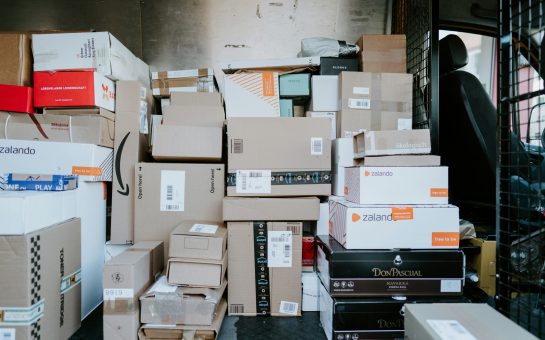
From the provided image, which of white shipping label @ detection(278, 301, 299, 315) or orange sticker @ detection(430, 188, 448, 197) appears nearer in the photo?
orange sticker @ detection(430, 188, 448, 197)

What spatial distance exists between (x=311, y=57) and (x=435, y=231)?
1147mm

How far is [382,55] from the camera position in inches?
73.2

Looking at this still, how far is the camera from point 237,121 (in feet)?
5.05

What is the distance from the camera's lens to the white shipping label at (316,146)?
154 cm

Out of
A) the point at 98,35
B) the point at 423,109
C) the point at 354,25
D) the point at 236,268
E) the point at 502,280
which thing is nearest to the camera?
the point at 502,280

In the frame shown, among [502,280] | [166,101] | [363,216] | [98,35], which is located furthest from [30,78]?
[502,280]

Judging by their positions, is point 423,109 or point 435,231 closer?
point 435,231

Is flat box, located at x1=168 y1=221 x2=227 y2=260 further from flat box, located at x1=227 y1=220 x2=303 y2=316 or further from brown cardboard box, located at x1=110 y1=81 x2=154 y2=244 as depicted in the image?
brown cardboard box, located at x1=110 y1=81 x2=154 y2=244

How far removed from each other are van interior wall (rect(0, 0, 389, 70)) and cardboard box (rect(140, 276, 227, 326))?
1677mm

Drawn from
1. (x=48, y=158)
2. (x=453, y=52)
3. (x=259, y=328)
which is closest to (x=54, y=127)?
(x=48, y=158)

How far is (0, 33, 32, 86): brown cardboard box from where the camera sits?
1.64 meters

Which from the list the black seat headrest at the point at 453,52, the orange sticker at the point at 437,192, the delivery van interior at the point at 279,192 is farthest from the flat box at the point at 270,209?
the black seat headrest at the point at 453,52

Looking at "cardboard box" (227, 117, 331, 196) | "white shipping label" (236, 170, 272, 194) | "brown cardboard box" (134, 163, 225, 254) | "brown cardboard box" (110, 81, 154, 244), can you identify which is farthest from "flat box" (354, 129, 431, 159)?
"brown cardboard box" (110, 81, 154, 244)

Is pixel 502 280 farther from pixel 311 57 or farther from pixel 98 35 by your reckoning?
pixel 98 35
